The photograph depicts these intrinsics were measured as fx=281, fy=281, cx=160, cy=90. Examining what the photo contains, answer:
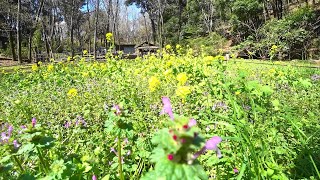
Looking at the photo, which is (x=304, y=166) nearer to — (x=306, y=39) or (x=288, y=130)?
(x=288, y=130)

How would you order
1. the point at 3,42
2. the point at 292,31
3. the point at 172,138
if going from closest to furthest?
the point at 172,138 → the point at 292,31 → the point at 3,42

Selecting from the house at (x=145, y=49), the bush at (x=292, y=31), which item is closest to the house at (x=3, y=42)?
the house at (x=145, y=49)

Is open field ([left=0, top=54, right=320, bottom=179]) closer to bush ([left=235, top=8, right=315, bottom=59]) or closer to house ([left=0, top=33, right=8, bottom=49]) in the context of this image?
bush ([left=235, top=8, right=315, bottom=59])

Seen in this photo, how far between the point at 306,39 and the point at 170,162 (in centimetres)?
2318

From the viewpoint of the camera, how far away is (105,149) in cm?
183

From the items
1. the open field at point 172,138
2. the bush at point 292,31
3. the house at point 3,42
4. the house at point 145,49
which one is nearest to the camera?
the open field at point 172,138

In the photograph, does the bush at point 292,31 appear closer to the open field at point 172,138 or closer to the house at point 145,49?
the house at point 145,49

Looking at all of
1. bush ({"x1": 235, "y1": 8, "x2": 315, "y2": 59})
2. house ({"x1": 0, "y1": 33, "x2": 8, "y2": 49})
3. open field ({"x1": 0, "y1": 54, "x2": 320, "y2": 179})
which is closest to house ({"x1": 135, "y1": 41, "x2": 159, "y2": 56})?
bush ({"x1": 235, "y1": 8, "x2": 315, "y2": 59})

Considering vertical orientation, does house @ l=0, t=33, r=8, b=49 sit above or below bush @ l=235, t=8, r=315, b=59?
above

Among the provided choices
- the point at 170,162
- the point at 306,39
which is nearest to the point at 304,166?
the point at 170,162

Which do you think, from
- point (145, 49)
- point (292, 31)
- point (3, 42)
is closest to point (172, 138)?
point (292, 31)

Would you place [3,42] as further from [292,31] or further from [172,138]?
[172,138]

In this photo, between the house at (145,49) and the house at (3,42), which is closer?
the house at (145,49)

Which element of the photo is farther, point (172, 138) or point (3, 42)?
point (3, 42)
